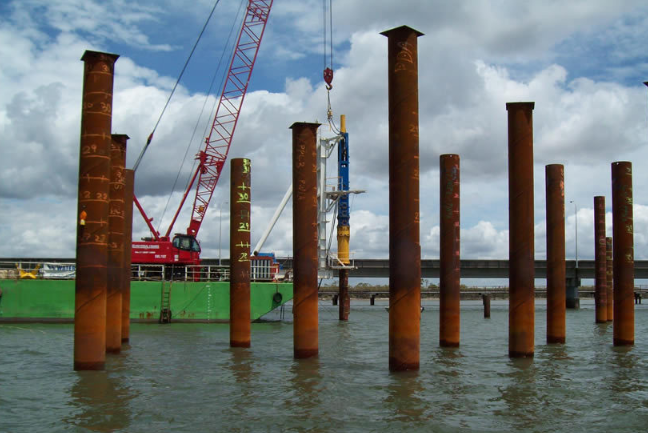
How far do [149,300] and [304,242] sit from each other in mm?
22005

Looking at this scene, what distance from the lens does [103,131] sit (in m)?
15.7

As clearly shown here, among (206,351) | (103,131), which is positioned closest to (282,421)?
(103,131)

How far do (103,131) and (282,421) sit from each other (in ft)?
27.9

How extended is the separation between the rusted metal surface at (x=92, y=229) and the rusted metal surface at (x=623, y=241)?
1754 centimetres

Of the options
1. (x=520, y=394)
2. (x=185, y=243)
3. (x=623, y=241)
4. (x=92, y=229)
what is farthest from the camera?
(x=185, y=243)

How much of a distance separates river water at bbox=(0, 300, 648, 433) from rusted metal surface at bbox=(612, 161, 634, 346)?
1778mm

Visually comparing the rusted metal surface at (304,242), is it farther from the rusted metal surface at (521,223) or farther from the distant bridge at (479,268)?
the distant bridge at (479,268)

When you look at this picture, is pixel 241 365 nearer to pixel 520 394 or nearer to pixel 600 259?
pixel 520 394

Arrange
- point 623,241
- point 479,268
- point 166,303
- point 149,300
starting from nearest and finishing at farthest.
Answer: point 623,241 → point 166,303 → point 149,300 → point 479,268

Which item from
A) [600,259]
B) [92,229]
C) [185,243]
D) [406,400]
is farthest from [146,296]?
[600,259]

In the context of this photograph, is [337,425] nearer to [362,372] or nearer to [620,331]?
[362,372]

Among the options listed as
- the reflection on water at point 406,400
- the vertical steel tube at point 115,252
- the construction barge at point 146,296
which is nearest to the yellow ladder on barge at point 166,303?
the construction barge at point 146,296

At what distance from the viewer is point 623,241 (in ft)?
73.8

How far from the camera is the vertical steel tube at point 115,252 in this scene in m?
21.0
